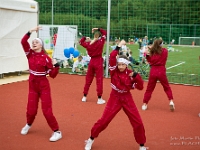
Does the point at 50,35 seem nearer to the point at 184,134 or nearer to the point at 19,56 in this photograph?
the point at 19,56

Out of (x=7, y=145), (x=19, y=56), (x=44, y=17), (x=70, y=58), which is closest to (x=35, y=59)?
(x=7, y=145)

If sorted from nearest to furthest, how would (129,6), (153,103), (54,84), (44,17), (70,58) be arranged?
(153,103) → (54,84) → (129,6) → (70,58) → (44,17)

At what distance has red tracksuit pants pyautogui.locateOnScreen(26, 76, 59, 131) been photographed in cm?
488

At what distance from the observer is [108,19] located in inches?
447

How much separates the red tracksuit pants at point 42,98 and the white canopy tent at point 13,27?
5.96 m

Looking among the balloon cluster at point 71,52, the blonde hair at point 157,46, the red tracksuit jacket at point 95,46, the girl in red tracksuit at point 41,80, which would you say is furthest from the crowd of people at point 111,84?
the balloon cluster at point 71,52

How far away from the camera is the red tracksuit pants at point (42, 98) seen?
4879mm

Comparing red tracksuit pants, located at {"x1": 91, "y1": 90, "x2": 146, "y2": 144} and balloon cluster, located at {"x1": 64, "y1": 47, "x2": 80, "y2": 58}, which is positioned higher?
balloon cluster, located at {"x1": 64, "y1": 47, "x2": 80, "y2": 58}

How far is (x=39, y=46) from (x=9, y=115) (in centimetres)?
220

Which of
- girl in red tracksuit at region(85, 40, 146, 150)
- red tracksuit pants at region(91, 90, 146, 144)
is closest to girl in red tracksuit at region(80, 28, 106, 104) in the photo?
girl in red tracksuit at region(85, 40, 146, 150)

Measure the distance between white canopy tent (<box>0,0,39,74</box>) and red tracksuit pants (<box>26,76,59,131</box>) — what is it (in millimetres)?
5964

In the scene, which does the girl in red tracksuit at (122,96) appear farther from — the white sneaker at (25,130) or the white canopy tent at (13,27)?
the white canopy tent at (13,27)

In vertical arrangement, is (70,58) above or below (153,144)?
above

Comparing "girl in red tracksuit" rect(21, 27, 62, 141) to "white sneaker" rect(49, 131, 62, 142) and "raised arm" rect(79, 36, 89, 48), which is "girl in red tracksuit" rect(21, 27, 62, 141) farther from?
"raised arm" rect(79, 36, 89, 48)
